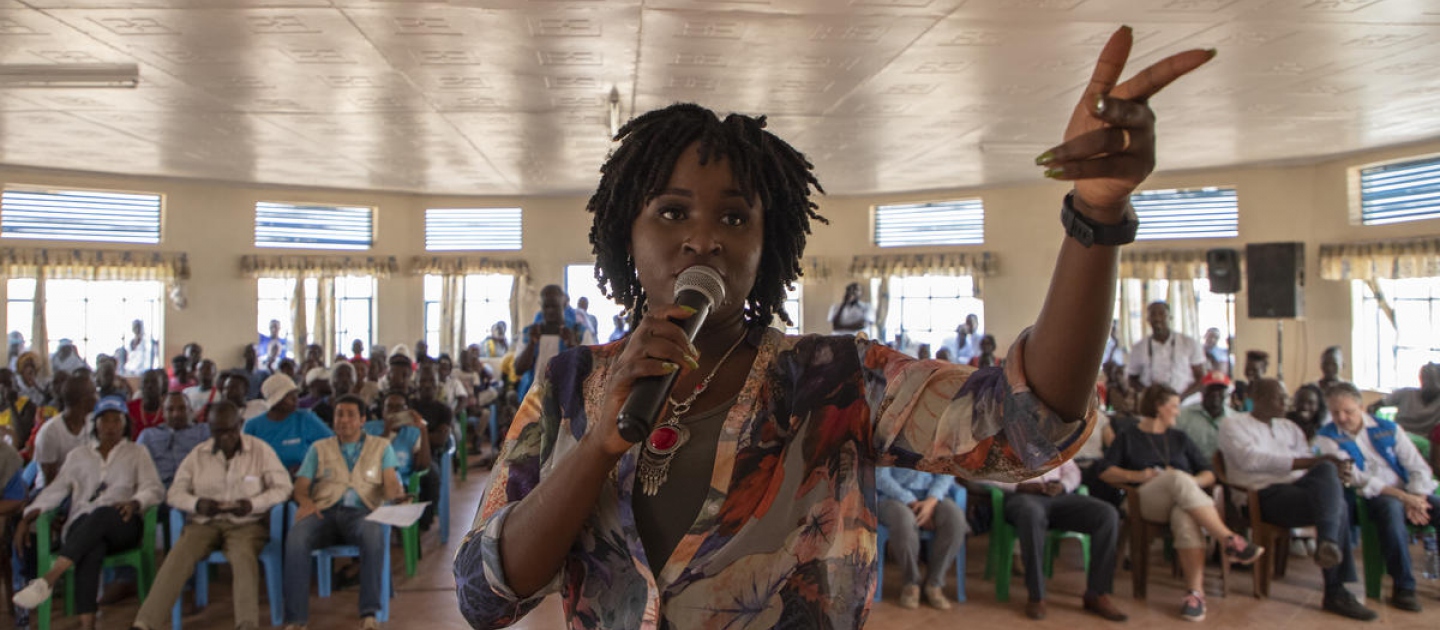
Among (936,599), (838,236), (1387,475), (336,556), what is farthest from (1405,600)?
(838,236)

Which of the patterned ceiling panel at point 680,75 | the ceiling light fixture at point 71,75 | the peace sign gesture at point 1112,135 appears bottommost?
the peace sign gesture at point 1112,135

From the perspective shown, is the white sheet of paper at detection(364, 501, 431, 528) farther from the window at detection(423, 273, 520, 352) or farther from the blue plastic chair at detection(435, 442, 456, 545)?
the window at detection(423, 273, 520, 352)

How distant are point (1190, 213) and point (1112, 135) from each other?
12493mm

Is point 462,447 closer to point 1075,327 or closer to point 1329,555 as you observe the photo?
point 1329,555

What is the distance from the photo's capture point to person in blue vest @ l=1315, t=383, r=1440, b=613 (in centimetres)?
510

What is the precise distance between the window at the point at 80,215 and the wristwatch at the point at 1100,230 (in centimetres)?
1368

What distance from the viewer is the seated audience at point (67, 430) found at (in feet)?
17.5

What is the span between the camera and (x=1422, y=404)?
301 inches

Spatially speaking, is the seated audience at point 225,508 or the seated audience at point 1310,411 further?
the seated audience at point 1310,411

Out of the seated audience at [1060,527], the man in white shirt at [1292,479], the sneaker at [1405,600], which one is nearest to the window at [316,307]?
the seated audience at [1060,527]

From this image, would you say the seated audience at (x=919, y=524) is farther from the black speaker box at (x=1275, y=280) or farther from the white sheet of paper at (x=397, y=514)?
the black speaker box at (x=1275, y=280)

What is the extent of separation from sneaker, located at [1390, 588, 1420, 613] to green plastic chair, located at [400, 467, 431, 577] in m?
5.12

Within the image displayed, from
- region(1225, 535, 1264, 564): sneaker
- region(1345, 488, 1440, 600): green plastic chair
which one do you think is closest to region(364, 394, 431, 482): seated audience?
region(1225, 535, 1264, 564): sneaker

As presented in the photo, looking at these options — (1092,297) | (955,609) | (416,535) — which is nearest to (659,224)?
(1092,297)
